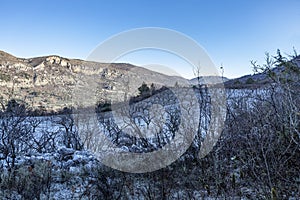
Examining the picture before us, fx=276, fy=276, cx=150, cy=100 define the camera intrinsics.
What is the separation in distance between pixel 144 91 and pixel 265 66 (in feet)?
16.6

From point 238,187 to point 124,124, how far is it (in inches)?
183

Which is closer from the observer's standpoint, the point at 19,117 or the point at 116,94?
A: the point at 19,117

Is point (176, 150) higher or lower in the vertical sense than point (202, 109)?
lower

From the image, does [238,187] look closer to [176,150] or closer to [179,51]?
[176,150]

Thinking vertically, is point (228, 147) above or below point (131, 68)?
below

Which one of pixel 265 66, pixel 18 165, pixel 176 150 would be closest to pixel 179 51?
pixel 265 66

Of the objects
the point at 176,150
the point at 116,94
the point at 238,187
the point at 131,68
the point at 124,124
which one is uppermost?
→ the point at 131,68

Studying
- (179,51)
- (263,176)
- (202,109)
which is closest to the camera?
(263,176)

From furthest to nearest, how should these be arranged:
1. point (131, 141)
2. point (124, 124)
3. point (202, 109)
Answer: point (124, 124) → point (131, 141) → point (202, 109)

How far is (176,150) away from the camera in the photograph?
5762 mm

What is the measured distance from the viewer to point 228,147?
543 centimetres

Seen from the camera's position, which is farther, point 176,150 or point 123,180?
point 176,150

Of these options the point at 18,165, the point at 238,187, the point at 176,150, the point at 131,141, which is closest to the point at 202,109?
the point at 176,150

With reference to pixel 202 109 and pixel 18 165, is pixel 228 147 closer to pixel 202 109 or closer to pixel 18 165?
pixel 202 109
